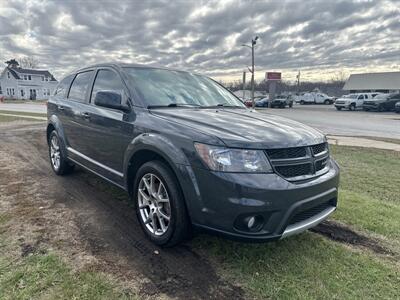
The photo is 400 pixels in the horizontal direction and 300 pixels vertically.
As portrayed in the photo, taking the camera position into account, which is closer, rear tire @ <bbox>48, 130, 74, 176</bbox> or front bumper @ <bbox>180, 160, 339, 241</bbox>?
front bumper @ <bbox>180, 160, 339, 241</bbox>

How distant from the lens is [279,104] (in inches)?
1512

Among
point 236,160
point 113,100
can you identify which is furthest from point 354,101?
point 236,160

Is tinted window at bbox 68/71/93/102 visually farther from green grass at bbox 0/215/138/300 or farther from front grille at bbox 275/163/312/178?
front grille at bbox 275/163/312/178

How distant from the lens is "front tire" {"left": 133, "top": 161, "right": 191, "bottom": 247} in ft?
9.30

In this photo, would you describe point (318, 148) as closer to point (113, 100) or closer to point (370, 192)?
point (113, 100)

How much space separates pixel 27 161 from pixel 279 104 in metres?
34.9

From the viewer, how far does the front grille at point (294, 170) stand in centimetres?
264

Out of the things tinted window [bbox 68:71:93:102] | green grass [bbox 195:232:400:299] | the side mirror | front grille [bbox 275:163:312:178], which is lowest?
green grass [bbox 195:232:400:299]

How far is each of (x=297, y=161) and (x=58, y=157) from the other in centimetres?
434

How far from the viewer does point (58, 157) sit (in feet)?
18.1

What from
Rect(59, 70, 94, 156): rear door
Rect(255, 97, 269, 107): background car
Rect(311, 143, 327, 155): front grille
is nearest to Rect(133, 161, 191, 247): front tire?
Rect(311, 143, 327, 155): front grille

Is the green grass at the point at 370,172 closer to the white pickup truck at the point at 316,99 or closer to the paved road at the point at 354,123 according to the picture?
the paved road at the point at 354,123

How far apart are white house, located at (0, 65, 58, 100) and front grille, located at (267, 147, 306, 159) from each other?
73.2 m

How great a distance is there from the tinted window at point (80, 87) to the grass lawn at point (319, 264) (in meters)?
2.78
